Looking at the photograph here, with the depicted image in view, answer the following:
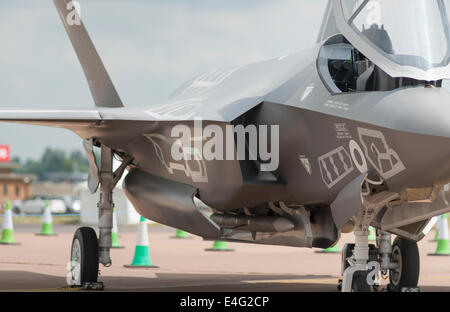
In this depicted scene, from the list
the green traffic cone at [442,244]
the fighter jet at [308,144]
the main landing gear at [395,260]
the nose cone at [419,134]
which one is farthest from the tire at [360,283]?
the green traffic cone at [442,244]

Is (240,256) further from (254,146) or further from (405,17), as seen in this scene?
(405,17)

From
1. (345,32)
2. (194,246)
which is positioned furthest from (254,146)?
(194,246)

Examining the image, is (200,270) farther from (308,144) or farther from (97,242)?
(308,144)

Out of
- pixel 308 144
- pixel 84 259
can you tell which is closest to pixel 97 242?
pixel 84 259

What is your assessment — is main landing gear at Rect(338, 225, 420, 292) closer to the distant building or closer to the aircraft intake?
the aircraft intake

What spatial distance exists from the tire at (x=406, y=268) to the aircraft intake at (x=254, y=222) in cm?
234

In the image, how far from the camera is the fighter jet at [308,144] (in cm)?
825

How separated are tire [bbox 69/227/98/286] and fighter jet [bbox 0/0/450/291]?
0.02 meters

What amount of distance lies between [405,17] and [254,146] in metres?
2.33

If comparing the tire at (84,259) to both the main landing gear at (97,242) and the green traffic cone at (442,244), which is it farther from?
the green traffic cone at (442,244)

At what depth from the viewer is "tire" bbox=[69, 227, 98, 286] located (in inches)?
476

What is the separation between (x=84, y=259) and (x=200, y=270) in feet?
13.5

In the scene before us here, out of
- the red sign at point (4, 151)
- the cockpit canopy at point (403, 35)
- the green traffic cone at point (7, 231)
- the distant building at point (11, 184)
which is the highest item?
the cockpit canopy at point (403, 35)

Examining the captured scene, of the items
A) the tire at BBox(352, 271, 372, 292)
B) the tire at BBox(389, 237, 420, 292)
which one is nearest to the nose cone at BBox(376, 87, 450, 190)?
the tire at BBox(352, 271, 372, 292)
